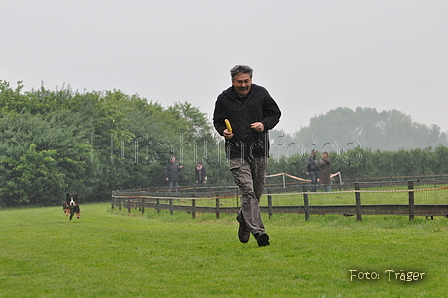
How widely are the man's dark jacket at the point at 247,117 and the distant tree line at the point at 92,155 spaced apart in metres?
33.5

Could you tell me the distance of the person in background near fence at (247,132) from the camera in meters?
7.91

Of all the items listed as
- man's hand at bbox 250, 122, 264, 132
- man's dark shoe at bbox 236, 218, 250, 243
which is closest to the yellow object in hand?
man's hand at bbox 250, 122, 264, 132

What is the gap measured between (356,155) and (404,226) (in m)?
34.3

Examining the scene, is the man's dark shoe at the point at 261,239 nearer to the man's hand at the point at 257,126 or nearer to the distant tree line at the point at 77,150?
the man's hand at the point at 257,126

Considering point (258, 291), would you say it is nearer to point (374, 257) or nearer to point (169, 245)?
point (374, 257)

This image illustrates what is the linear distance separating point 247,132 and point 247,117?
0.71 feet

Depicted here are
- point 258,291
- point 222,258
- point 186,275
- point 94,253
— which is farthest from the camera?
point 94,253

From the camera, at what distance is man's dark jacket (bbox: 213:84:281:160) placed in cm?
796

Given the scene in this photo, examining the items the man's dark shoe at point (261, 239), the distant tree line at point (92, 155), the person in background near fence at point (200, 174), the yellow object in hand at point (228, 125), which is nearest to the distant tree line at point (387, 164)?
the distant tree line at point (92, 155)

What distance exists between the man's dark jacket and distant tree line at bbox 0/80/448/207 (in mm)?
33507

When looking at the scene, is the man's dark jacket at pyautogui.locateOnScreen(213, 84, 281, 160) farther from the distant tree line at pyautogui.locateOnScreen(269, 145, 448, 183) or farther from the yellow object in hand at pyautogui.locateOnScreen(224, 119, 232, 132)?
the distant tree line at pyautogui.locateOnScreen(269, 145, 448, 183)

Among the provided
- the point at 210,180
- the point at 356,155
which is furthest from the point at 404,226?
the point at 210,180

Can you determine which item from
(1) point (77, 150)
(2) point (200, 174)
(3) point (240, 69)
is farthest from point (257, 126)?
(1) point (77, 150)

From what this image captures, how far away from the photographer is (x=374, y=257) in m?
6.36
